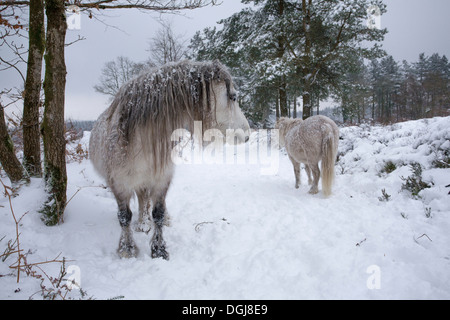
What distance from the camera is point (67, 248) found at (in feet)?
7.25

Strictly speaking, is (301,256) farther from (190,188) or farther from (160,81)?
(190,188)

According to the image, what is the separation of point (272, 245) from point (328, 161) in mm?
2327

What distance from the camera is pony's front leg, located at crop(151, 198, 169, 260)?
2346 mm

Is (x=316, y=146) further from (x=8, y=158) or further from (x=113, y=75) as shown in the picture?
(x=113, y=75)

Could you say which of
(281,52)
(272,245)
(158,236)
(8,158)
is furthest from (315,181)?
(281,52)

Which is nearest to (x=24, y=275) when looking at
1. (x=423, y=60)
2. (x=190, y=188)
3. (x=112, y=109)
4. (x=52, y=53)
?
(x=112, y=109)

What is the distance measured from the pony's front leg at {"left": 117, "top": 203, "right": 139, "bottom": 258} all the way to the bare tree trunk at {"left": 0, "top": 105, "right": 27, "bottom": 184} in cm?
151

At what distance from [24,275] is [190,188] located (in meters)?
3.69

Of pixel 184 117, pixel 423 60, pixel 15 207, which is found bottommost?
pixel 15 207

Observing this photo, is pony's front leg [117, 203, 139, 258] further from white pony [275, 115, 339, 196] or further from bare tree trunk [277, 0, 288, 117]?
bare tree trunk [277, 0, 288, 117]

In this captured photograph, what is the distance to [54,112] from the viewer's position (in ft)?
8.20

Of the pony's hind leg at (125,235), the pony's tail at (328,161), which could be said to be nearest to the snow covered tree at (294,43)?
the pony's tail at (328,161)

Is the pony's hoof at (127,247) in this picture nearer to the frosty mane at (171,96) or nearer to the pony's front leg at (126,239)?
the pony's front leg at (126,239)

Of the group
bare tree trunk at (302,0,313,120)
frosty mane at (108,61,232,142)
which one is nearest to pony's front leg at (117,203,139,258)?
frosty mane at (108,61,232,142)
